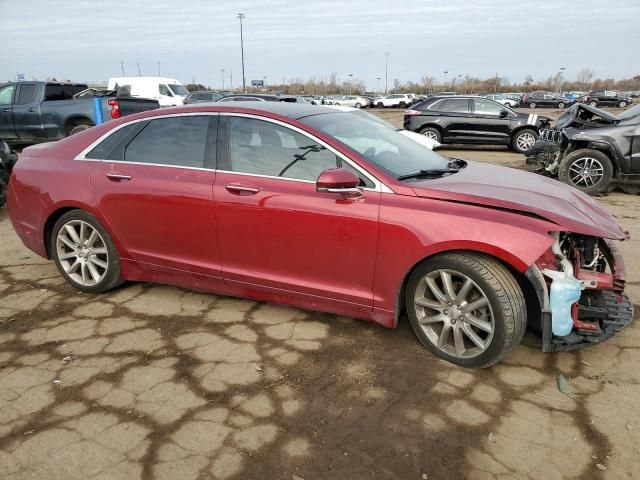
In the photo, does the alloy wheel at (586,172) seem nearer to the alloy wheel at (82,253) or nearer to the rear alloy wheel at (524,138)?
the rear alloy wheel at (524,138)

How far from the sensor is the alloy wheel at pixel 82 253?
13.4ft

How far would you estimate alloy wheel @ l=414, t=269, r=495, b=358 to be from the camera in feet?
9.62

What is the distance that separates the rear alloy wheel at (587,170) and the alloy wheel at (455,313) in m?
5.84

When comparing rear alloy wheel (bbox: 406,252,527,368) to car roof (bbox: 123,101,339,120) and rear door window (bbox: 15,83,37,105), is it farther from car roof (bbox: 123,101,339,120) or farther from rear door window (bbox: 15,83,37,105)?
rear door window (bbox: 15,83,37,105)

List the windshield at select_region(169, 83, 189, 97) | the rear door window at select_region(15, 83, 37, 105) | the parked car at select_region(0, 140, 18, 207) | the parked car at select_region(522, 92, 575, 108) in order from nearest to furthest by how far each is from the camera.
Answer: the parked car at select_region(0, 140, 18, 207) < the rear door window at select_region(15, 83, 37, 105) < the windshield at select_region(169, 83, 189, 97) < the parked car at select_region(522, 92, 575, 108)

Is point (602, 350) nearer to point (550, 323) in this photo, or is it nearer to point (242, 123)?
point (550, 323)

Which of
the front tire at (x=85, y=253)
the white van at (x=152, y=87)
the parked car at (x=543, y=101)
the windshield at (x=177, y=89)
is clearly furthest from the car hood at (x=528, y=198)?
the parked car at (x=543, y=101)

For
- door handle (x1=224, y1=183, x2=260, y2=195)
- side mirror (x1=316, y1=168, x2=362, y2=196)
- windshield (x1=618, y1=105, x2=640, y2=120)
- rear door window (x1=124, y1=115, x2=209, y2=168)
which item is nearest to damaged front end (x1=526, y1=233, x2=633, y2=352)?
side mirror (x1=316, y1=168, x2=362, y2=196)

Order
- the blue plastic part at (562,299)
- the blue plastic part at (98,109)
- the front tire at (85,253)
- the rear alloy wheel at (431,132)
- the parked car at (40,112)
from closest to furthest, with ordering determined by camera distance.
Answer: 1. the blue plastic part at (562,299)
2. the front tire at (85,253)
3. the blue plastic part at (98,109)
4. the parked car at (40,112)
5. the rear alloy wheel at (431,132)

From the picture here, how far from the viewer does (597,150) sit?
7785 millimetres

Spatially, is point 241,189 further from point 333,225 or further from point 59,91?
point 59,91

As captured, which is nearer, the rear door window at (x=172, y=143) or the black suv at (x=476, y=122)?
the rear door window at (x=172, y=143)

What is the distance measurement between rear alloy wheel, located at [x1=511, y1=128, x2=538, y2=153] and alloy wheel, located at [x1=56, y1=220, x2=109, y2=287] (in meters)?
12.0

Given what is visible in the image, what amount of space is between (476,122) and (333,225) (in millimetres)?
11665
